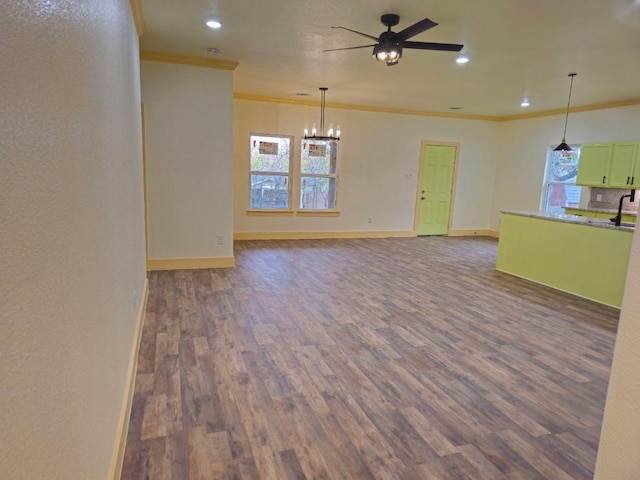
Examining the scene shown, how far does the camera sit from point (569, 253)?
496 cm

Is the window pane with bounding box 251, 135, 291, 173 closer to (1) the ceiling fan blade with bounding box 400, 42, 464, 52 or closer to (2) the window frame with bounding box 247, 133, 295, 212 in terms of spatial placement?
(2) the window frame with bounding box 247, 133, 295, 212

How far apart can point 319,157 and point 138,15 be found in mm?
4843

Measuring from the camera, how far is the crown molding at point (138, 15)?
319 centimetres

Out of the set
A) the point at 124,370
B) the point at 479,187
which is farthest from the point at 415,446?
the point at 479,187

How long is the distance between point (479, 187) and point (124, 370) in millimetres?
8775

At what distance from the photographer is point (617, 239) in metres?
4.42

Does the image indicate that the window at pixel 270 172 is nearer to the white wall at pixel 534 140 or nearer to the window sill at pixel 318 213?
the window sill at pixel 318 213

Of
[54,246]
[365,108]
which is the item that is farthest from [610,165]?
[54,246]

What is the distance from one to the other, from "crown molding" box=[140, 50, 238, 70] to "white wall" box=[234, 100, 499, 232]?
7.39ft

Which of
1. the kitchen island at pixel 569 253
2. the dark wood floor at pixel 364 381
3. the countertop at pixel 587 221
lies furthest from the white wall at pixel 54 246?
the countertop at pixel 587 221

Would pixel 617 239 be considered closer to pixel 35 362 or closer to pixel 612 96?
pixel 612 96

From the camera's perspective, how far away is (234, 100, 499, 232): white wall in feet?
24.7

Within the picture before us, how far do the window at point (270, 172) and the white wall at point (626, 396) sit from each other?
706 cm

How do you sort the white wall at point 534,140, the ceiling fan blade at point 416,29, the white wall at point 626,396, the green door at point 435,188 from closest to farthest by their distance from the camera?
the white wall at point 626,396 < the ceiling fan blade at point 416,29 < the white wall at point 534,140 < the green door at point 435,188
